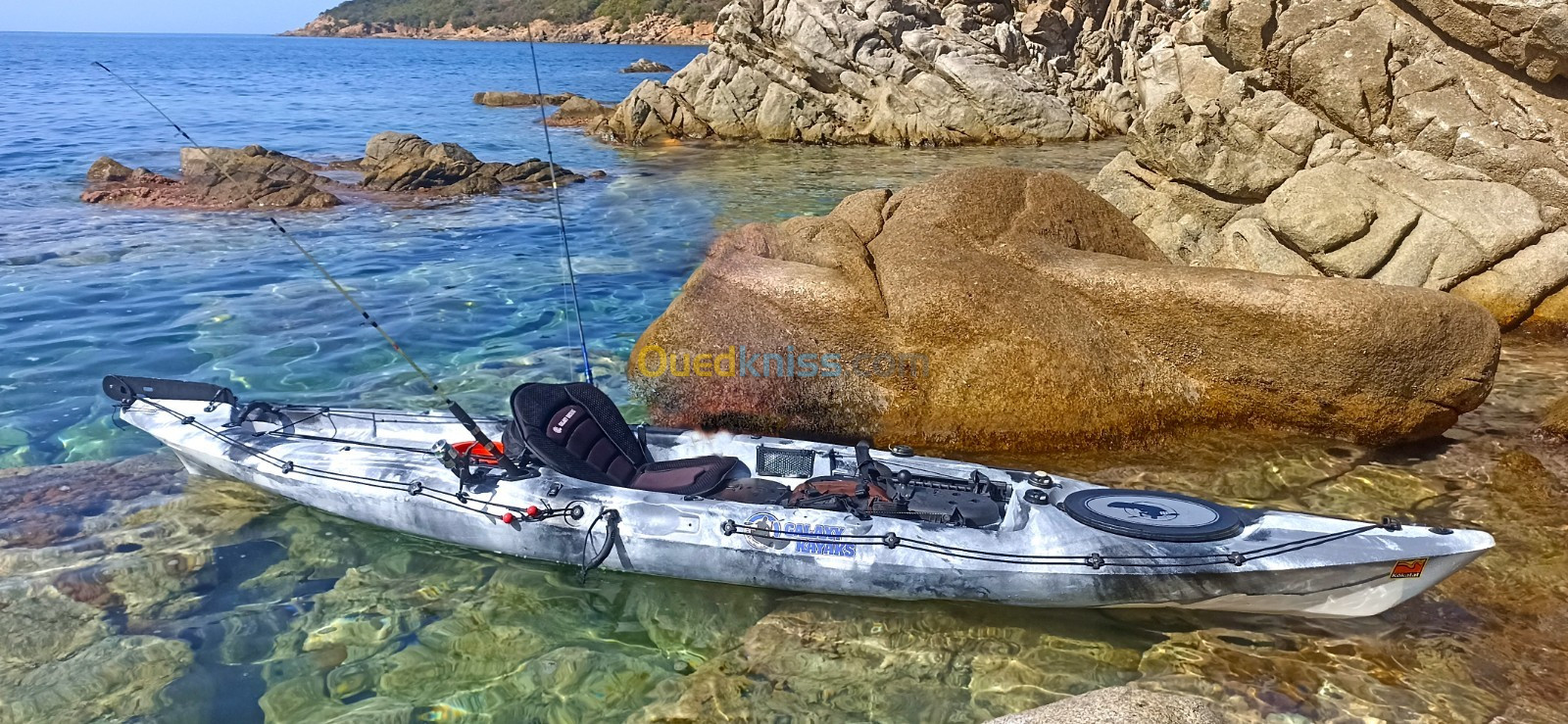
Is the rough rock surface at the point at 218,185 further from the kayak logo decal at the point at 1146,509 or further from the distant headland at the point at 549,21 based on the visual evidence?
the distant headland at the point at 549,21

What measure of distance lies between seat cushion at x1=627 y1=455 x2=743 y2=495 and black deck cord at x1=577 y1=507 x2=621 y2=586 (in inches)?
19.3

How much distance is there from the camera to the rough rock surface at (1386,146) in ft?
36.0

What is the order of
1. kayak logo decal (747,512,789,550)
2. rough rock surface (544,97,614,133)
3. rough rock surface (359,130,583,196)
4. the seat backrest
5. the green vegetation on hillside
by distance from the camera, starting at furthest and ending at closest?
the green vegetation on hillside, rough rock surface (544,97,614,133), rough rock surface (359,130,583,196), the seat backrest, kayak logo decal (747,512,789,550)

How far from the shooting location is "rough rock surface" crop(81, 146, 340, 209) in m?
21.3

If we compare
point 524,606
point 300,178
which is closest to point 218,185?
point 300,178

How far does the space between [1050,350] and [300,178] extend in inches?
811

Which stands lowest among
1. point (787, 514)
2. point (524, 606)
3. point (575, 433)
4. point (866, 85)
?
point (524, 606)

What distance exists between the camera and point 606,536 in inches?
283

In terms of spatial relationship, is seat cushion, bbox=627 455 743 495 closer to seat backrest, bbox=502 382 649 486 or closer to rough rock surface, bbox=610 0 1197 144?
seat backrest, bbox=502 382 649 486

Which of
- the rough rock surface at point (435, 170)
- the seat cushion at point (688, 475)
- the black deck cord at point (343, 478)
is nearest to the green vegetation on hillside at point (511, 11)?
the rough rock surface at point (435, 170)

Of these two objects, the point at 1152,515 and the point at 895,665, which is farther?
the point at 1152,515

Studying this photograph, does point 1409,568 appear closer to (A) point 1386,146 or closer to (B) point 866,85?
(A) point 1386,146

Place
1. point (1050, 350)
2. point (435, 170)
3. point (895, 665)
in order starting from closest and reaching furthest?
1. point (895, 665)
2. point (1050, 350)
3. point (435, 170)

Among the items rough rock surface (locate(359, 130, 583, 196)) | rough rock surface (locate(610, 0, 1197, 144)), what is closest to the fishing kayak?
rough rock surface (locate(359, 130, 583, 196))
